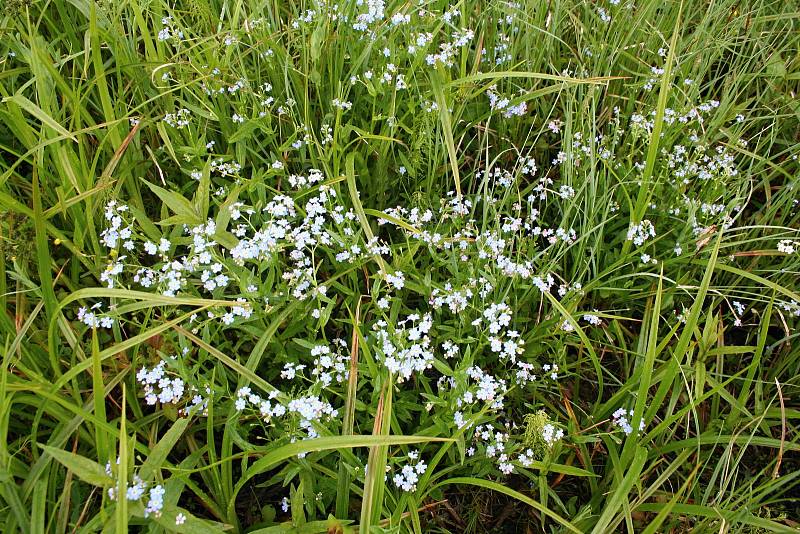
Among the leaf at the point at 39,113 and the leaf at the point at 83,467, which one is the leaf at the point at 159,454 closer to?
the leaf at the point at 83,467

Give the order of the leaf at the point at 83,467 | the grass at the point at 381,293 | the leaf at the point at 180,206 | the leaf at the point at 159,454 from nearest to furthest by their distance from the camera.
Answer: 1. the leaf at the point at 83,467
2. the leaf at the point at 159,454
3. the grass at the point at 381,293
4. the leaf at the point at 180,206

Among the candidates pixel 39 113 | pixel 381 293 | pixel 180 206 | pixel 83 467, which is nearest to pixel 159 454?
pixel 83 467

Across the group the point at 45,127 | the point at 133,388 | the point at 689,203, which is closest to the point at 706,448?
the point at 689,203

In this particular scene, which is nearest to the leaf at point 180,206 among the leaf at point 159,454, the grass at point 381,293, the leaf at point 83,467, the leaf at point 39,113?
the grass at point 381,293

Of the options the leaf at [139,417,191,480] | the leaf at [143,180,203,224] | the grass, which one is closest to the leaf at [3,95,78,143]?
the grass

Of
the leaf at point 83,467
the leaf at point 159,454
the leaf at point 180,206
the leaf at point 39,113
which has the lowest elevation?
the leaf at point 159,454

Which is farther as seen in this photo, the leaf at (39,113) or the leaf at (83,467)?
the leaf at (39,113)

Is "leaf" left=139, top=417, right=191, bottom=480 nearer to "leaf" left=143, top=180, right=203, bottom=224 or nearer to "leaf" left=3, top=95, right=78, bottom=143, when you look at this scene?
"leaf" left=143, top=180, right=203, bottom=224
